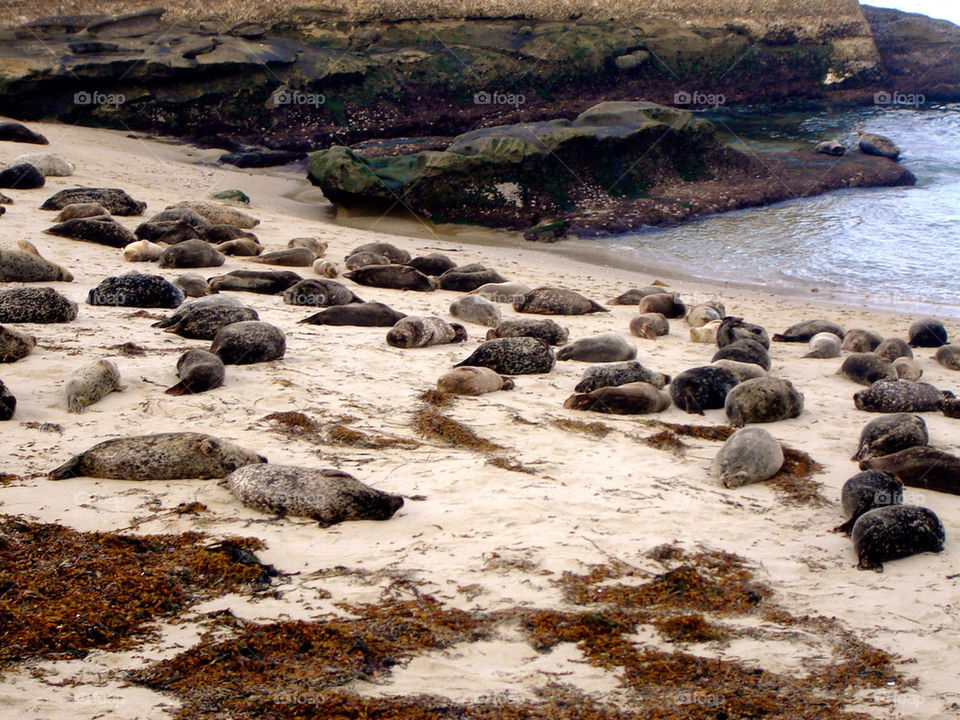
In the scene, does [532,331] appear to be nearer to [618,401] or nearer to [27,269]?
[618,401]

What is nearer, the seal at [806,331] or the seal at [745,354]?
the seal at [745,354]

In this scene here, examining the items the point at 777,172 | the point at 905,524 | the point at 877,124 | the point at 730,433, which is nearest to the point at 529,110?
the point at 777,172

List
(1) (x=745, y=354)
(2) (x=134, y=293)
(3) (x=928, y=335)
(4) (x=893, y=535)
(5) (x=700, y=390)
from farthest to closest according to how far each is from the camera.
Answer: (3) (x=928, y=335)
(2) (x=134, y=293)
(1) (x=745, y=354)
(5) (x=700, y=390)
(4) (x=893, y=535)

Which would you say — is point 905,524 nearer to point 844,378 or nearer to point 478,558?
point 478,558

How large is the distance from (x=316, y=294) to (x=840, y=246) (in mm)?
7605

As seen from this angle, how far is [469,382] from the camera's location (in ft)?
17.6

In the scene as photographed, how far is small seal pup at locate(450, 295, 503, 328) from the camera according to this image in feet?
24.1

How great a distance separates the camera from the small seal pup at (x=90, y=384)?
4.53 metres

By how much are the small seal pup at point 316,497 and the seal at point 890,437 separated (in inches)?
99.3

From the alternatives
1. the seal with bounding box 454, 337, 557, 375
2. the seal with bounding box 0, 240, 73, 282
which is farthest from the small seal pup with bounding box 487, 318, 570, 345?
the seal with bounding box 0, 240, 73, 282

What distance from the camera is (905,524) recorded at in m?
3.61

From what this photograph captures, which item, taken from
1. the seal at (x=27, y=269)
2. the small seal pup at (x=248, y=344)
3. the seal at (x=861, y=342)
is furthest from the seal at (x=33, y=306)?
the seal at (x=861, y=342)

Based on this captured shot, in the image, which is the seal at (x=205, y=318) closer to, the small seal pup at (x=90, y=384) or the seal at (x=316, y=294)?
the seal at (x=316, y=294)

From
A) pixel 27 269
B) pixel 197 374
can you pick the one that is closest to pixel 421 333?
pixel 197 374
